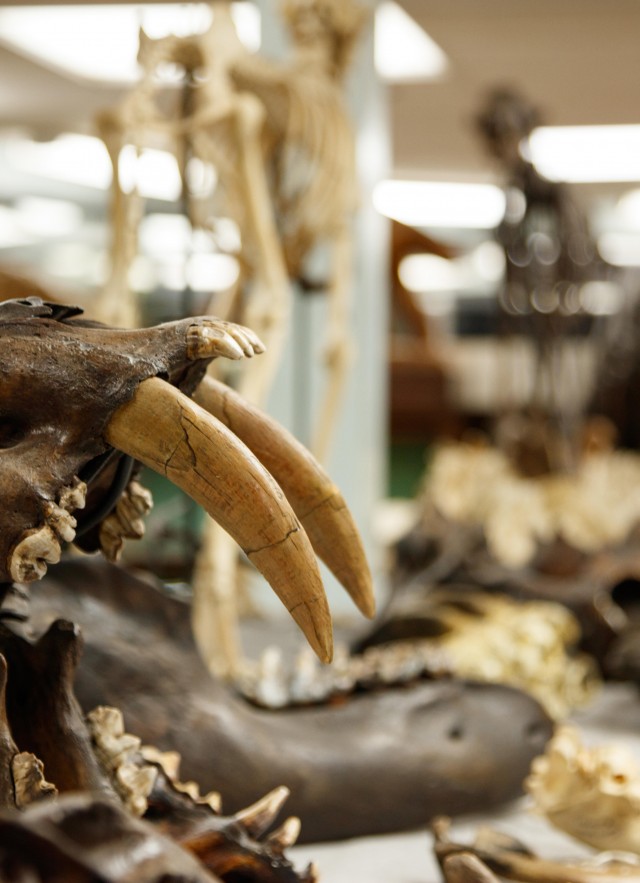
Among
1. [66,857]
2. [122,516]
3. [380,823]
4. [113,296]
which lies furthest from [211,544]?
[66,857]

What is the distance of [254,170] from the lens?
2338mm

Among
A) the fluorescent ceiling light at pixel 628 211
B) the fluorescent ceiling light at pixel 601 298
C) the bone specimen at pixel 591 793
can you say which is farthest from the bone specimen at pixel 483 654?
the fluorescent ceiling light at pixel 628 211

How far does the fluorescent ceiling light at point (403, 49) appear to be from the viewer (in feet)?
14.9

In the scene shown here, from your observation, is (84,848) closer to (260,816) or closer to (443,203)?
(260,816)

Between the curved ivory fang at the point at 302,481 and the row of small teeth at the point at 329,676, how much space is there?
1.75ft

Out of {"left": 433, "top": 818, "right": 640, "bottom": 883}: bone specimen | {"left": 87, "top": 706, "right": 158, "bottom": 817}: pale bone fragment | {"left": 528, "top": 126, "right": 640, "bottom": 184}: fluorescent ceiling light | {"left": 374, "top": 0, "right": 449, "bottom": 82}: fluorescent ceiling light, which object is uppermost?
{"left": 374, "top": 0, "right": 449, "bottom": 82}: fluorescent ceiling light

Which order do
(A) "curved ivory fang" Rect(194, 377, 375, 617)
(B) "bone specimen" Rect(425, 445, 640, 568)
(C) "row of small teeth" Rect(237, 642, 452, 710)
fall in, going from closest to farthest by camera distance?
(A) "curved ivory fang" Rect(194, 377, 375, 617) < (C) "row of small teeth" Rect(237, 642, 452, 710) < (B) "bone specimen" Rect(425, 445, 640, 568)

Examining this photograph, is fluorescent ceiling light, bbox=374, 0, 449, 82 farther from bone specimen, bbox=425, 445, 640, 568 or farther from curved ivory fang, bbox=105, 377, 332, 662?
curved ivory fang, bbox=105, 377, 332, 662

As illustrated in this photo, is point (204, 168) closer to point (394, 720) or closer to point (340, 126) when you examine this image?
point (340, 126)

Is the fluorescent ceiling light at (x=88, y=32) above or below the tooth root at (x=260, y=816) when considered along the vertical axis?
above

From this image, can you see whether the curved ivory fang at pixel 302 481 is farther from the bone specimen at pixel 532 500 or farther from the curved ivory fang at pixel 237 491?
the bone specimen at pixel 532 500

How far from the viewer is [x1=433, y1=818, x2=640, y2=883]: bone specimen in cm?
107

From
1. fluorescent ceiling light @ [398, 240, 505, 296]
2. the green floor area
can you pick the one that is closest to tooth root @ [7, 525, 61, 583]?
the green floor area

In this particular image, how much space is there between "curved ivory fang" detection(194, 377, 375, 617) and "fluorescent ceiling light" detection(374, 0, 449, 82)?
145 inches
